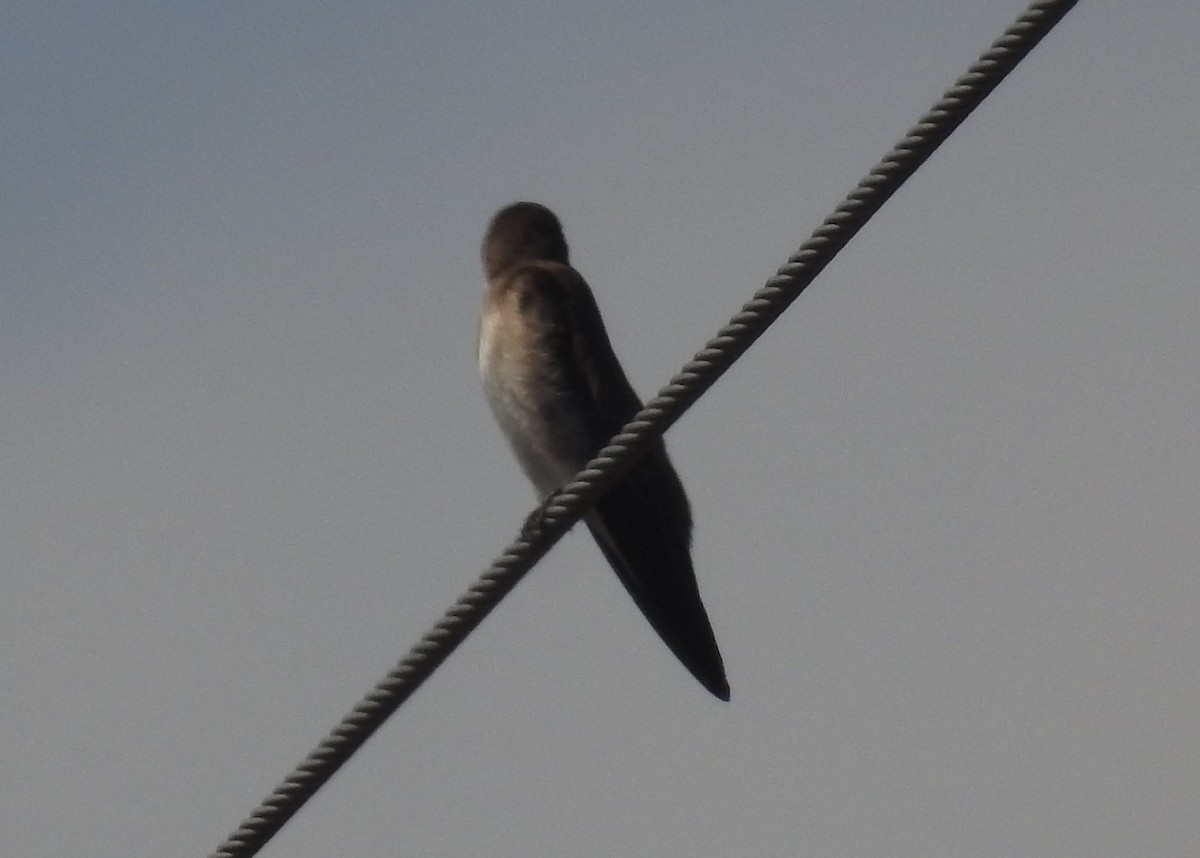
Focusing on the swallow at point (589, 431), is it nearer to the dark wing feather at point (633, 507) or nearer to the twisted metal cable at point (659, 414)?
the dark wing feather at point (633, 507)

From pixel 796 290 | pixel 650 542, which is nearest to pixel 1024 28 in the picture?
pixel 796 290

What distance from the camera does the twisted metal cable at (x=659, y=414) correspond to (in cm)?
436

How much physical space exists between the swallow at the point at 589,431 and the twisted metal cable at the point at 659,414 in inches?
71.1

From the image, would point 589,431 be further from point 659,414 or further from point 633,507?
point 659,414

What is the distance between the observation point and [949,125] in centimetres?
439

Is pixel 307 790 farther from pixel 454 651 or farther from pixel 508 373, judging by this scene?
pixel 508 373

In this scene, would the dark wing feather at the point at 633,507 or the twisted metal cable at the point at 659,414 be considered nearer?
the twisted metal cable at the point at 659,414

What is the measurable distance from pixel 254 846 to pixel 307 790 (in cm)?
16

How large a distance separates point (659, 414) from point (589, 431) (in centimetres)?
240

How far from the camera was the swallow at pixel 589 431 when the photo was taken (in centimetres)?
690

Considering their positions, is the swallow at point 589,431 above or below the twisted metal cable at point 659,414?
below

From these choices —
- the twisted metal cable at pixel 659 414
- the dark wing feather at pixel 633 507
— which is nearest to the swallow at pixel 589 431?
the dark wing feather at pixel 633 507

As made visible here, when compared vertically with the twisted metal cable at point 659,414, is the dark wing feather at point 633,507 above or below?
below

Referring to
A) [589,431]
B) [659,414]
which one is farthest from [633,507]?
[659,414]
